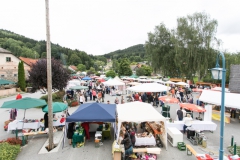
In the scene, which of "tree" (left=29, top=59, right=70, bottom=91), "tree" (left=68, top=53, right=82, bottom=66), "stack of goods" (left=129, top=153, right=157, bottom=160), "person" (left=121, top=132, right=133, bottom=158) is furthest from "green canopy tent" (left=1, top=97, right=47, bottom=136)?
"tree" (left=68, top=53, right=82, bottom=66)

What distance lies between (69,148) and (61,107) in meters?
2.56

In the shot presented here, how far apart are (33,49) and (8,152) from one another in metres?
102

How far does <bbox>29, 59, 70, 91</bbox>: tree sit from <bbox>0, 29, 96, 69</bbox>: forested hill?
6836 centimetres

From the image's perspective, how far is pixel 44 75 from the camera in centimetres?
1577

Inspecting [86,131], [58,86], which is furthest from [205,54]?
[86,131]

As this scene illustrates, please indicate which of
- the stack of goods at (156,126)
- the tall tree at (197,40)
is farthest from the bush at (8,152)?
the tall tree at (197,40)

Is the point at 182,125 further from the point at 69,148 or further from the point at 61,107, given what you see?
the point at 61,107

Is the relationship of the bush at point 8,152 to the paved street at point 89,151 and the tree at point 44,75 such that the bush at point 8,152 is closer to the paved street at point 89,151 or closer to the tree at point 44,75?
the paved street at point 89,151

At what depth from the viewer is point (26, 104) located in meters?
9.11

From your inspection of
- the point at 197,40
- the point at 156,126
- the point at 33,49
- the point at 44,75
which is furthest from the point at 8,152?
the point at 33,49

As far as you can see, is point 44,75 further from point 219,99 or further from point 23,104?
point 219,99

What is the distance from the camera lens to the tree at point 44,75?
1582 centimetres

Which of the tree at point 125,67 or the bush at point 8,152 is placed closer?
the bush at point 8,152

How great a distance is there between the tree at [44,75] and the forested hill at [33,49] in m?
68.4
